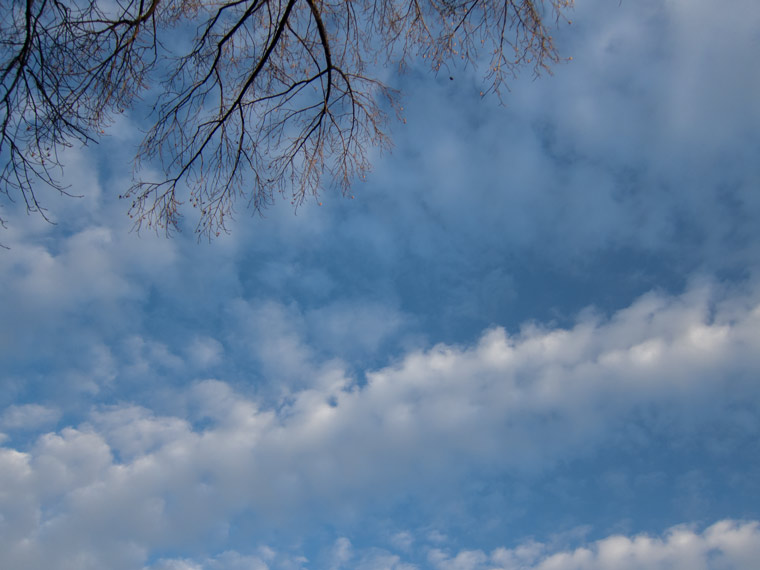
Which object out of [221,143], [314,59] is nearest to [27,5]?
[221,143]

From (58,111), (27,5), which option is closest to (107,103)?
(58,111)

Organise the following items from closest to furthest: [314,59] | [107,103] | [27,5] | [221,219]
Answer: [27,5] → [107,103] → [314,59] → [221,219]

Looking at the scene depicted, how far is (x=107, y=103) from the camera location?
4.30 m

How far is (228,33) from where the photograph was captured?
4.46 meters

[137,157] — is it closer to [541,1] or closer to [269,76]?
[269,76]

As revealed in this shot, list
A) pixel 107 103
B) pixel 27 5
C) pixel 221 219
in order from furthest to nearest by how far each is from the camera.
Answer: pixel 221 219
pixel 107 103
pixel 27 5

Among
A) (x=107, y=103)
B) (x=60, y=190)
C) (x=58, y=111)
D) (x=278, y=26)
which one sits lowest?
(x=60, y=190)

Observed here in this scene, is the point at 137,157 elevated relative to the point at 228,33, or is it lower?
lower

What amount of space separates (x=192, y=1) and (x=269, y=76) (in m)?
0.81

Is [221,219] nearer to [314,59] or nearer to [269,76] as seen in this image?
[269,76]

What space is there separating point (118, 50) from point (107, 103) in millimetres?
410

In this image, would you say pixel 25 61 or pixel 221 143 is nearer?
pixel 25 61

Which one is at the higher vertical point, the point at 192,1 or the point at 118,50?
the point at 192,1

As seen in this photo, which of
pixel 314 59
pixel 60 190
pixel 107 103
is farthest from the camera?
pixel 314 59
